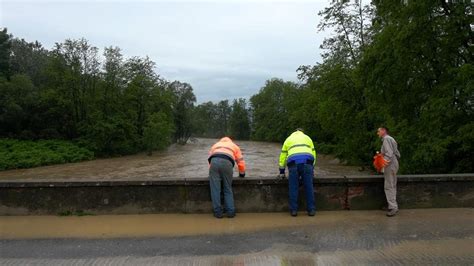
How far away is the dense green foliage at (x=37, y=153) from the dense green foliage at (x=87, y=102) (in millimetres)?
3589

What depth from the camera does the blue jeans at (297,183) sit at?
7.81 m

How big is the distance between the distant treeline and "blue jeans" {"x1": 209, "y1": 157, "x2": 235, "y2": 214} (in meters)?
1.25

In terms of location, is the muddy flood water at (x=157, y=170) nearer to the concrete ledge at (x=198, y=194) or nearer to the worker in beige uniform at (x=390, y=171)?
the concrete ledge at (x=198, y=194)

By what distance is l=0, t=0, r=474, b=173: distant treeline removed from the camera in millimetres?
15219

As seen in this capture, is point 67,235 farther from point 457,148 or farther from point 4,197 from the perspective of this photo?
point 457,148

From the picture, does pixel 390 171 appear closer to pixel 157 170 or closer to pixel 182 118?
pixel 157 170

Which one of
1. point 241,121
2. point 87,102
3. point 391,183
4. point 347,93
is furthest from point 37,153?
point 241,121

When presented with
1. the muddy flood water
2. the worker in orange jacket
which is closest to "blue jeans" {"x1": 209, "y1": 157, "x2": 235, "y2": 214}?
the worker in orange jacket

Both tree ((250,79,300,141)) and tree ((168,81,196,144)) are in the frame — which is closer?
tree ((168,81,196,144))

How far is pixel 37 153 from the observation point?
47438 mm

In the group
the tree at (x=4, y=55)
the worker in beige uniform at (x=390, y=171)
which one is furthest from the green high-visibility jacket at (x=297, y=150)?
the tree at (x=4, y=55)

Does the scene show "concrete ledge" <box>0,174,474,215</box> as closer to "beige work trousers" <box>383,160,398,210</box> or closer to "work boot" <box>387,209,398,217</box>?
"beige work trousers" <box>383,160,398,210</box>

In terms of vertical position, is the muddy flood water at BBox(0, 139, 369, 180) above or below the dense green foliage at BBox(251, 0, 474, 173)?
below

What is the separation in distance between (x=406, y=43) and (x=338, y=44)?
17065mm
